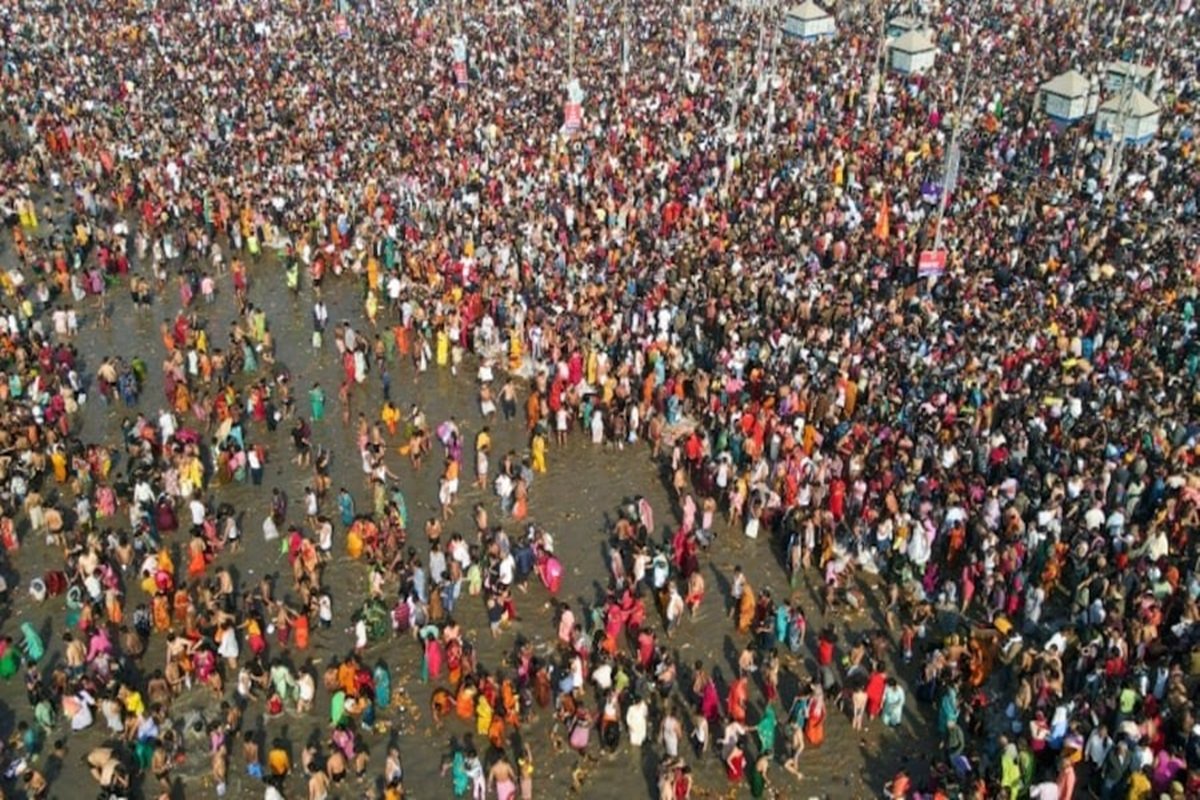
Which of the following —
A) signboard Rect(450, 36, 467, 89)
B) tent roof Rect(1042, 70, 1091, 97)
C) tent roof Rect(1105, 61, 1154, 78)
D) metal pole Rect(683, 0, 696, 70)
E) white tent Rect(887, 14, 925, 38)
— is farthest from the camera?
metal pole Rect(683, 0, 696, 70)

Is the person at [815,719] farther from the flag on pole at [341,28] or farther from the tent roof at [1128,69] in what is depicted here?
the flag on pole at [341,28]

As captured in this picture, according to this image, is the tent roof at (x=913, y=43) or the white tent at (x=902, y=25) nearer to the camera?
the tent roof at (x=913, y=43)

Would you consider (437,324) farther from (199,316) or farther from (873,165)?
(873,165)

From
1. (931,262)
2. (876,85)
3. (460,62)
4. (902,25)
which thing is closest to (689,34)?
(902,25)

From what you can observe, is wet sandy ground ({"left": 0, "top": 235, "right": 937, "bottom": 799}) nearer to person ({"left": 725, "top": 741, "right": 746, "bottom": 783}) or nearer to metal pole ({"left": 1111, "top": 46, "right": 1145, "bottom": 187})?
person ({"left": 725, "top": 741, "right": 746, "bottom": 783})

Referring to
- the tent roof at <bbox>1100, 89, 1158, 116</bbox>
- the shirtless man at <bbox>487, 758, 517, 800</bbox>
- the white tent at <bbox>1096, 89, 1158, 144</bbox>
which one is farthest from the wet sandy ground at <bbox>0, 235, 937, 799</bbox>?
the tent roof at <bbox>1100, 89, 1158, 116</bbox>

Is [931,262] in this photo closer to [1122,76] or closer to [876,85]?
[1122,76]

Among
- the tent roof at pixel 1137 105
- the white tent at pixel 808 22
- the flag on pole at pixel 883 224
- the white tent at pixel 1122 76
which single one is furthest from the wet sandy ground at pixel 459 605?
the white tent at pixel 808 22
